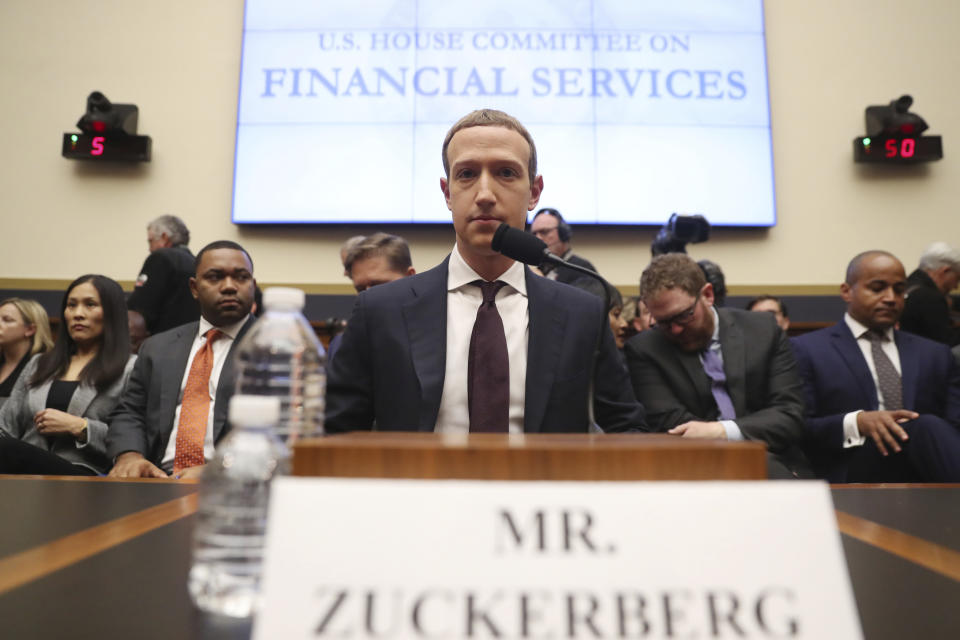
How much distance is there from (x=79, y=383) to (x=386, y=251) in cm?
114

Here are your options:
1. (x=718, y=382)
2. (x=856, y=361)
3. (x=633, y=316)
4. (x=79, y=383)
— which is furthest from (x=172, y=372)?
(x=856, y=361)

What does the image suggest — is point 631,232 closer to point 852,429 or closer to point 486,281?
point 852,429

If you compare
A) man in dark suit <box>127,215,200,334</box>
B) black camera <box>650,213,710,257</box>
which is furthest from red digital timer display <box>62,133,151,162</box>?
black camera <box>650,213,710,257</box>

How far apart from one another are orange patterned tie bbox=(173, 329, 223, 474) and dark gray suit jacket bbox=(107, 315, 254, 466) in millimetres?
43

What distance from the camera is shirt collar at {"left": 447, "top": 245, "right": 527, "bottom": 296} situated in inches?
53.4

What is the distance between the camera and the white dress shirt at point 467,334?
1.21 m

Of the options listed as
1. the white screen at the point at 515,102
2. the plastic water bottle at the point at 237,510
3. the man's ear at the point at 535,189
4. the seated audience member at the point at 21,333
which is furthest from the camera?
the white screen at the point at 515,102

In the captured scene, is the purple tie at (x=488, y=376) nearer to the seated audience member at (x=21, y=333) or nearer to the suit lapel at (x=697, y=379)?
the suit lapel at (x=697, y=379)

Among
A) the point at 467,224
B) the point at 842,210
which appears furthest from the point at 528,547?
the point at 842,210

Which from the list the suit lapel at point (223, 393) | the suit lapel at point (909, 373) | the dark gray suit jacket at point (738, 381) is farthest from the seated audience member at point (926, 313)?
the suit lapel at point (223, 393)

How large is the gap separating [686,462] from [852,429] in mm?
2093

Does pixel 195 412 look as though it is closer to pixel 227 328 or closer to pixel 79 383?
pixel 227 328

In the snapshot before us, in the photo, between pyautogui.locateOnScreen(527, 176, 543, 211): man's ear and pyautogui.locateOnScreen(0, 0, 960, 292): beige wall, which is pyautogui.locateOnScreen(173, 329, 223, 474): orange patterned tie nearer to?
pyautogui.locateOnScreen(527, 176, 543, 211): man's ear

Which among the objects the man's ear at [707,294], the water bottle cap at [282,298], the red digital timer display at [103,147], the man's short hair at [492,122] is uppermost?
the red digital timer display at [103,147]
